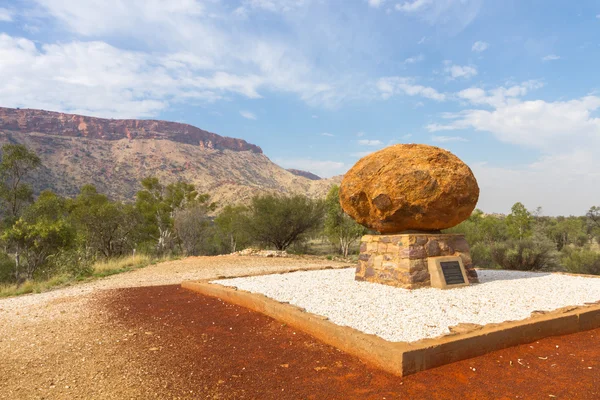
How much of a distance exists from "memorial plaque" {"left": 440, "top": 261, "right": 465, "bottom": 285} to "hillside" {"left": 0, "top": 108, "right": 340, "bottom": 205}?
2193 inches

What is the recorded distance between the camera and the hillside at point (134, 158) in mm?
63812

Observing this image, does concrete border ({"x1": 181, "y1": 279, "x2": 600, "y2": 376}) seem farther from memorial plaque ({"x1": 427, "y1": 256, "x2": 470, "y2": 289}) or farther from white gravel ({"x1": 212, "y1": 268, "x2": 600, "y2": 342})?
memorial plaque ({"x1": 427, "y1": 256, "x2": 470, "y2": 289})

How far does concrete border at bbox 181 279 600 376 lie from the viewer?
3.68m

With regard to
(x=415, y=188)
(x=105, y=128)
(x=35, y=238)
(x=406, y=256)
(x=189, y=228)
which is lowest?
(x=35, y=238)

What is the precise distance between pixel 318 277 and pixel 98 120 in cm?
11452

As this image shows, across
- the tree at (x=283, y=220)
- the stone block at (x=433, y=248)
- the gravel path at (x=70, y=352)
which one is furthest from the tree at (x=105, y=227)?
the stone block at (x=433, y=248)

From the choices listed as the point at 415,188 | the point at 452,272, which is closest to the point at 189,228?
the point at 415,188

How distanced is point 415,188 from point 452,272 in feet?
5.86

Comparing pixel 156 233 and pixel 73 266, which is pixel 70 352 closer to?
pixel 73 266

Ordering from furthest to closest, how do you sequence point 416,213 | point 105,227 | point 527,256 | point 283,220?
point 283,220 → point 105,227 → point 527,256 → point 416,213

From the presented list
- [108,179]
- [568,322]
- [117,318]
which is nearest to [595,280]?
[568,322]

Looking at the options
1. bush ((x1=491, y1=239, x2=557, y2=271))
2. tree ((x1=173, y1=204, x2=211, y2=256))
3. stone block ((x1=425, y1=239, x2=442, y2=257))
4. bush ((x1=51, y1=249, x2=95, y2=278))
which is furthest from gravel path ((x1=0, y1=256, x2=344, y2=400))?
tree ((x1=173, y1=204, x2=211, y2=256))

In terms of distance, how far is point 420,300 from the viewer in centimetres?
603

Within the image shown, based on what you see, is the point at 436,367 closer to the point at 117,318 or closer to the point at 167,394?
the point at 167,394
